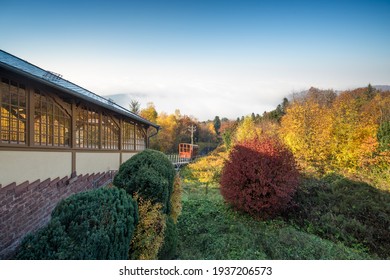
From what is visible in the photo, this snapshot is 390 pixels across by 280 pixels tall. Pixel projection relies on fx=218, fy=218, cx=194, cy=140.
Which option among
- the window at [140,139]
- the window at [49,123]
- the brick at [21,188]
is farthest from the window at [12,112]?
the window at [140,139]

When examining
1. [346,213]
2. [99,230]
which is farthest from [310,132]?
[99,230]

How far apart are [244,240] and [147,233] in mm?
2573

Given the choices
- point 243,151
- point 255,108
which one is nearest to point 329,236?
point 243,151

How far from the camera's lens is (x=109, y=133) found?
598cm

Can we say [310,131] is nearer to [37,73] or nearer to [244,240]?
[244,240]

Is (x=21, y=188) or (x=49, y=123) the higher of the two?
(x=49, y=123)

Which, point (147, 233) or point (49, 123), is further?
point (49, 123)

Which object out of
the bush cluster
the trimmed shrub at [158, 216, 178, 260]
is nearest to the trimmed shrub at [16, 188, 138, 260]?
the bush cluster

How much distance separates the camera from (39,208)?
11.3ft

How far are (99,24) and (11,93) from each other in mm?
1660

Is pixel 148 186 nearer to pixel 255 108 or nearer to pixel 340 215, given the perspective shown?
pixel 255 108

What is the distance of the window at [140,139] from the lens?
7961mm

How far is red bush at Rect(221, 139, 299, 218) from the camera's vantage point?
209 inches
